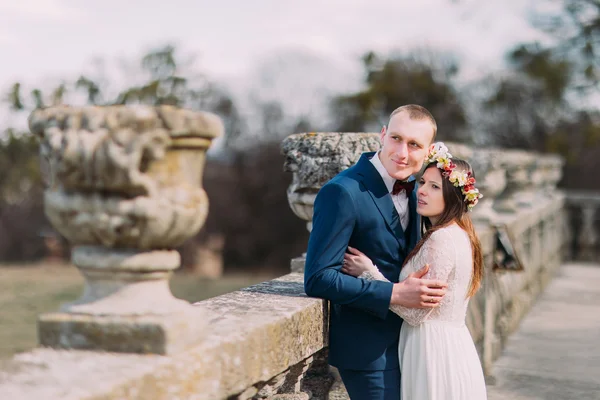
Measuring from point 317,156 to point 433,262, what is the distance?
41.3 inches

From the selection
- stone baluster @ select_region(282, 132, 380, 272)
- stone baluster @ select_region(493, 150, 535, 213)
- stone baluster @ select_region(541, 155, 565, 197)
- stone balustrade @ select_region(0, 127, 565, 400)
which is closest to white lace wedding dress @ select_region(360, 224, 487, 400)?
stone balustrade @ select_region(0, 127, 565, 400)

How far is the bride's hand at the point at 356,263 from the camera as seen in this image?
2977 mm

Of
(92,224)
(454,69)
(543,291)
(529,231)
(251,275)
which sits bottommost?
(251,275)

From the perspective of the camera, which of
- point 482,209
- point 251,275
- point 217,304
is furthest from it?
point 251,275

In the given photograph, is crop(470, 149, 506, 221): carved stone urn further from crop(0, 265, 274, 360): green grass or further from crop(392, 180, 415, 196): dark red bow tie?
crop(0, 265, 274, 360): green grass

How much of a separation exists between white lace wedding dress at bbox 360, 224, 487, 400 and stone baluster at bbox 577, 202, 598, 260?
9.97 meters

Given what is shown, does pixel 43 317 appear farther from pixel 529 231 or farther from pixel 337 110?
pixel 337 110

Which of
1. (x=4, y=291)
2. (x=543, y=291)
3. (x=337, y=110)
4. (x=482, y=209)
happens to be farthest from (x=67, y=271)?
(x=482, y=209)

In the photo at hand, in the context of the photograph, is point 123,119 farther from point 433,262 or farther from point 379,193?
point 433,262

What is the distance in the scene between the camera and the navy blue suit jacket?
9.57 feet

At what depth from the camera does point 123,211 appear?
78.8 inches

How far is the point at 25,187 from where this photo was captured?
2044 cm

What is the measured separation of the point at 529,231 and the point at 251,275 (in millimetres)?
11484

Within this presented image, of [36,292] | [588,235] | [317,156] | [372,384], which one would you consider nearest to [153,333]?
[372,384]
